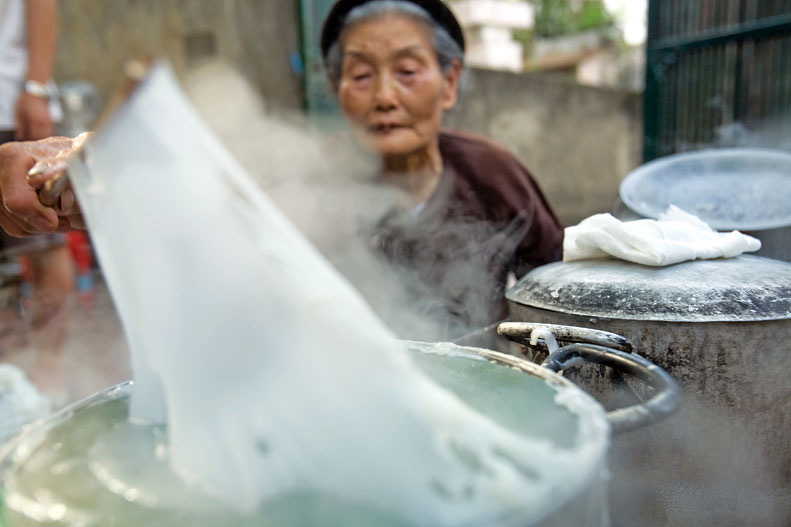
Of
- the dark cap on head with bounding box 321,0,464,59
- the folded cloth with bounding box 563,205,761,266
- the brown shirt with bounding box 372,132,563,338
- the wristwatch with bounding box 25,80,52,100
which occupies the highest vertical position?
the dark cap on head with bounding box 321,0,464,59

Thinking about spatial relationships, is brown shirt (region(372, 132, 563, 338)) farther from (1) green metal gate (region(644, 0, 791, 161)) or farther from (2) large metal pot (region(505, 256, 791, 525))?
(1) green metal gate (region(644, 0, 791, 161))

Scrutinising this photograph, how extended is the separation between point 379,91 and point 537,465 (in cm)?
230

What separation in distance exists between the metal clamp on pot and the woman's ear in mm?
1866

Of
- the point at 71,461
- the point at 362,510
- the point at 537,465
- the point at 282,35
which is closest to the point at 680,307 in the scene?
the point at 537,465

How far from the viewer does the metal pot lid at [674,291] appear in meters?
1.39

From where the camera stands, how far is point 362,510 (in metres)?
0.73

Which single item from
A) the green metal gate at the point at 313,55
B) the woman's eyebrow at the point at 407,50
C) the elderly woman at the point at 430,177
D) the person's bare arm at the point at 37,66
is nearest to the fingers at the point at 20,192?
the elderly woman at the point at 430,177

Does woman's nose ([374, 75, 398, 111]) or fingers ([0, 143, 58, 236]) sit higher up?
woman's nose ([374, 75, 398, 111])

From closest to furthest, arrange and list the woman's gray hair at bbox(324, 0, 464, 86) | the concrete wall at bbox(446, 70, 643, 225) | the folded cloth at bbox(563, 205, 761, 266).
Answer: the folded cloth at bbox(563, 205, 761, 266) < the woman's gray hair at bbox(324, 0, 464, 86) < the concrete wall at bbox(446, 70, 643, 225)

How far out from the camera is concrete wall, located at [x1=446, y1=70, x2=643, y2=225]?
283 inches

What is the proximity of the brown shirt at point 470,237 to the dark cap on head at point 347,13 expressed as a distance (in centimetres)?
57

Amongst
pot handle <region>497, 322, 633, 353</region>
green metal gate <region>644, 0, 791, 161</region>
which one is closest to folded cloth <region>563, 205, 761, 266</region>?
pot handle <region>497, 322, 633, 353</region>

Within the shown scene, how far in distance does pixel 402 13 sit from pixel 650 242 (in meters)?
1.85

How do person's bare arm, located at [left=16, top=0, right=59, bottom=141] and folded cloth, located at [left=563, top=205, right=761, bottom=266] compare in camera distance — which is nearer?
folded cloth, located at [left=563, top=205, right=761, bottom=266]
